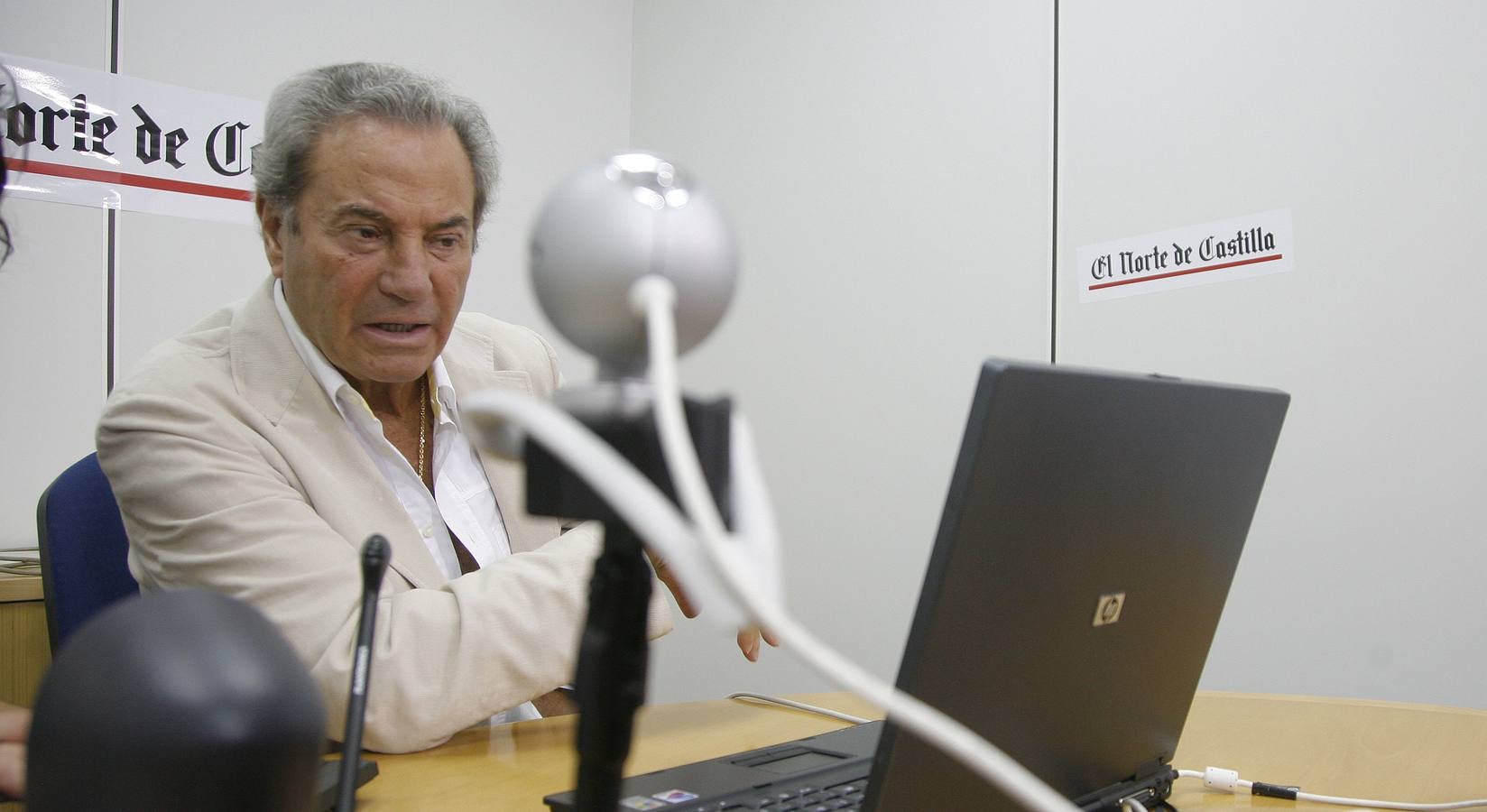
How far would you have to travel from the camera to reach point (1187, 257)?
2051 millimetres

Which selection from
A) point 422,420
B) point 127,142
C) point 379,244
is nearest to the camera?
point 379,244

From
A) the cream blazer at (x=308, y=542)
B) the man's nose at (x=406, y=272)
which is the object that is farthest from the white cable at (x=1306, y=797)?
the man's nose at (x=406, y=272)

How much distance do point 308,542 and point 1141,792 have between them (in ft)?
2.63

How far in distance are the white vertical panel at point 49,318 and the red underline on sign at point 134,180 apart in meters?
0.07

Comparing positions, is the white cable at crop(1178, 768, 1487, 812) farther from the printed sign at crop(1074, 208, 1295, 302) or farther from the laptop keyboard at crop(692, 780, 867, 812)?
the printed sign at crop(1074, 208, 1295, 302)

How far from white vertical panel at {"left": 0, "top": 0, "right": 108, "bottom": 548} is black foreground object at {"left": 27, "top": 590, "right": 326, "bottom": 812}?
212 centimetres

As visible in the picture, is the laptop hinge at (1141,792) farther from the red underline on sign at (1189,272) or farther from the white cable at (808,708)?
the red underline on sign at (1189,272)

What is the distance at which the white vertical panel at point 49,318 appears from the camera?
82.1 inches

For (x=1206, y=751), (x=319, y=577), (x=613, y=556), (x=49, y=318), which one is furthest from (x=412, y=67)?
(x=613, y=556)

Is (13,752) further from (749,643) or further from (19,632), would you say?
(19,632)

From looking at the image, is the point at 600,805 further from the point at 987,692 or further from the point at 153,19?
the point at 153,19

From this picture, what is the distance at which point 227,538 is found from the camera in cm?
109

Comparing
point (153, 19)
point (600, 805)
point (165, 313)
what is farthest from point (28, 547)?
point (600, 805)

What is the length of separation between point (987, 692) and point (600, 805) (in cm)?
32
